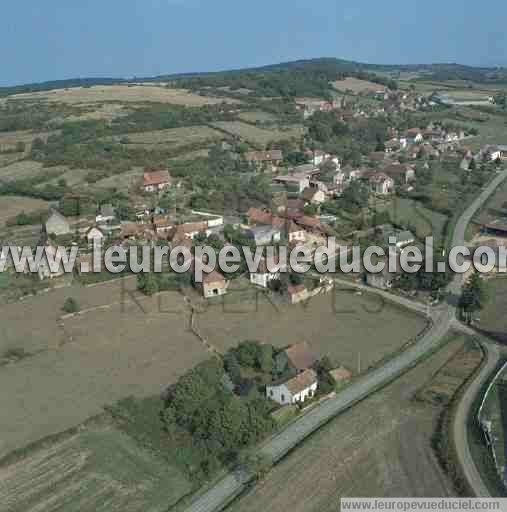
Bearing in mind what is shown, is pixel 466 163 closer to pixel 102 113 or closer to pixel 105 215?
pixel 105 215

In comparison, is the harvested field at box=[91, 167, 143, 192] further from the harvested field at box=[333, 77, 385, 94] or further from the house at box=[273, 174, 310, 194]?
the harvested field at box=[333, 77, 385, 94]

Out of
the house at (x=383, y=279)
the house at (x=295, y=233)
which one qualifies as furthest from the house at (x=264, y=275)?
the house at (x=295, y=233)

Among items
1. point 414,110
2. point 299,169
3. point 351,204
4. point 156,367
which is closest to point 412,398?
point 156,367

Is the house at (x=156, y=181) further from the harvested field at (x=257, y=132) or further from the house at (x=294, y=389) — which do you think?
the house at (x=294, y=389)

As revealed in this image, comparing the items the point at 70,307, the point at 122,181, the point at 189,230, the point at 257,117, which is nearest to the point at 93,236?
the point at 189,230

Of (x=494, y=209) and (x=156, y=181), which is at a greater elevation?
(x=156, y=181)


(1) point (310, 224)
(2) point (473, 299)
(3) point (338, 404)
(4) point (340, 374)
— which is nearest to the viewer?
(3) point (338, 404)

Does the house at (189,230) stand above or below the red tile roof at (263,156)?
below
